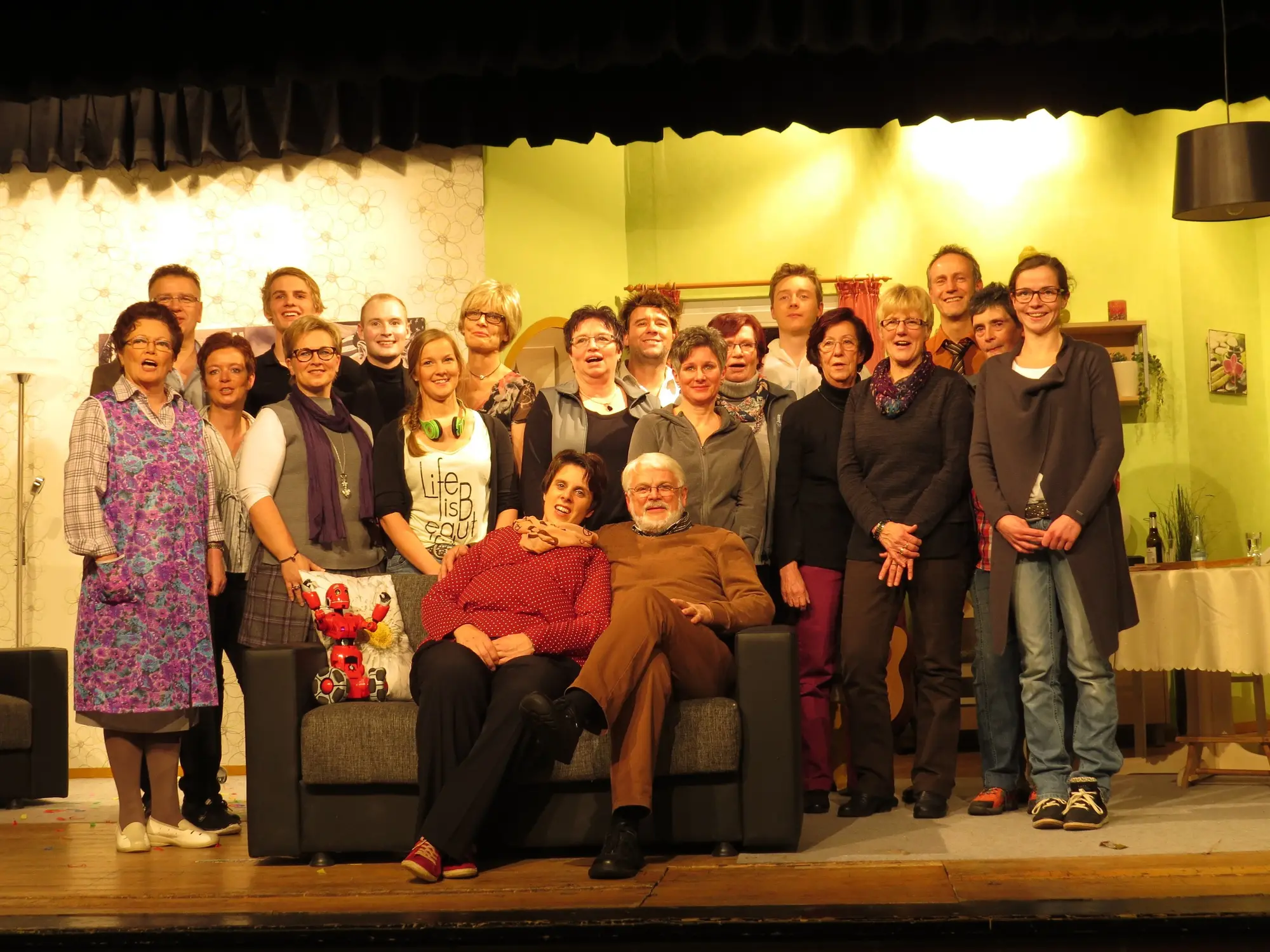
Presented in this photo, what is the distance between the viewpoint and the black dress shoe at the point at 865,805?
4145 millimetres

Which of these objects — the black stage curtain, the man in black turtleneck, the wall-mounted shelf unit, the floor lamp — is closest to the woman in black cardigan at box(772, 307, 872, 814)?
the black stage curtain

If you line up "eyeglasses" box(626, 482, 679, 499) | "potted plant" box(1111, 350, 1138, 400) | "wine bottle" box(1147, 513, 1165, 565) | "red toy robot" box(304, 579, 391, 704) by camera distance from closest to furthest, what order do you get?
"red toy robot" box(304, 579, 391, 704) → "eyeglasses" box(626, 482, 679, 499) → "wine bottle" box(1147, 513, 1165, 565) → "potted plant" box(1111, 350, 1138, 400)

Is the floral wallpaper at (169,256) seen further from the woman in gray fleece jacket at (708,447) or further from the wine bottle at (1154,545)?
the wine bottle at (1154,545)

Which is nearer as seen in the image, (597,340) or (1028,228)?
(597,340)

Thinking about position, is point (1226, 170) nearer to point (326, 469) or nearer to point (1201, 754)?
point (1201, 754)

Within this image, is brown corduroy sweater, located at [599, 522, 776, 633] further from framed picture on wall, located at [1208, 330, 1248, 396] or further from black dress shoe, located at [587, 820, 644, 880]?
framed picture on wall, located at [1208, 330, 1248, 396]

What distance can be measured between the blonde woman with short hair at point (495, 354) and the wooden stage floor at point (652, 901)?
1647mm

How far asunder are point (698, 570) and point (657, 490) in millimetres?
260

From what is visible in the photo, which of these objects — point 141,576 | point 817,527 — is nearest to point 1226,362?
point 817,527

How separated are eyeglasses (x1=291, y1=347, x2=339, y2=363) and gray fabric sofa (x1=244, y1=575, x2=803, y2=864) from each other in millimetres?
1016

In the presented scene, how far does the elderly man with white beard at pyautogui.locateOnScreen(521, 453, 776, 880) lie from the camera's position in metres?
3.38

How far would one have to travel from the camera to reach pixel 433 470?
4207mm

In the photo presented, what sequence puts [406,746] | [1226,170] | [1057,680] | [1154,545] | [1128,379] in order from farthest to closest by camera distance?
[1128,379] < [1154,545] < [1226,170] < [1057,680] < [406,746]

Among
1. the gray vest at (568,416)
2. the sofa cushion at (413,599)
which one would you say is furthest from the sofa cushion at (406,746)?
the gray vest at (568,416)
